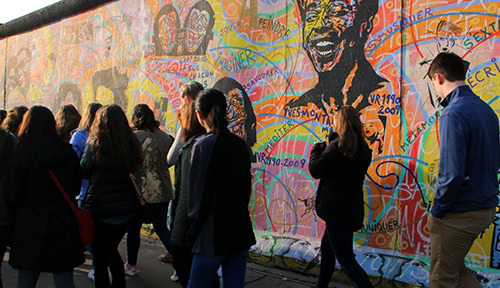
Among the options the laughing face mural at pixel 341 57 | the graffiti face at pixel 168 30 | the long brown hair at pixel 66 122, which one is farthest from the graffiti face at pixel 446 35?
the graffiti face at pixel 168 30

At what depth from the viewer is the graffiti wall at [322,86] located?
161 inches

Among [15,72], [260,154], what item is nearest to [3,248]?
[260,154]

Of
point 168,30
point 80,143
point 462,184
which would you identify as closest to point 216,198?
point 462,184

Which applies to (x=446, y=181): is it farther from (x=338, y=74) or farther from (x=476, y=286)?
(x=338, y=74)

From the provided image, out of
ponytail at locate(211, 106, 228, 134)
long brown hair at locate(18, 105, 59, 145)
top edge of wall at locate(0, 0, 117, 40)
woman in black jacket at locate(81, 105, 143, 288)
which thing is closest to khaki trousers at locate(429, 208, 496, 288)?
ponytail at locate(211, 106, 228, 134)

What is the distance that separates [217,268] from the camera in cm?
292

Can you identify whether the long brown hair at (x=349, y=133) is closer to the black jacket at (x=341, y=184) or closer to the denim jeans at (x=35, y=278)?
the black jacket at (x=341, y=184)

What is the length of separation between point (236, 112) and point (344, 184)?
7.71 feet

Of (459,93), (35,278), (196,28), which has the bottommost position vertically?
(35,278)

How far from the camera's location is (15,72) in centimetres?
1127

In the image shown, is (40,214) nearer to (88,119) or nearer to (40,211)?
(40,211)

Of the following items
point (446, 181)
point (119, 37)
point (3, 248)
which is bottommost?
point (3, 248)

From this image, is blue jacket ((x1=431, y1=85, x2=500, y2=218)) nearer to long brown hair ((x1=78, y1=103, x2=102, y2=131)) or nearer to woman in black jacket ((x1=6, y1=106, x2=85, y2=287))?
woman in black jacket ((x1=6, y1=106, x2=85, y2=287))

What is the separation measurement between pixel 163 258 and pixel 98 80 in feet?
14.4
